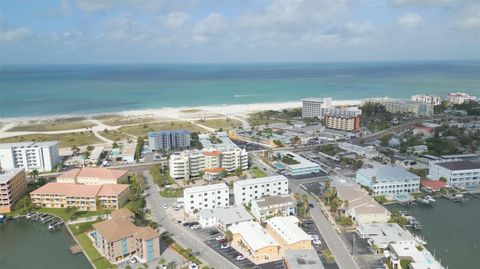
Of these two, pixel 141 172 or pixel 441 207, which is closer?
pixel 441 207

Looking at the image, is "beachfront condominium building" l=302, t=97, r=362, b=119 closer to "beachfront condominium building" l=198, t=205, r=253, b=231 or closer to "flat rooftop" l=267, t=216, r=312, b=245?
"beachfront condominium building" l=198, t=205, r=253, b=231

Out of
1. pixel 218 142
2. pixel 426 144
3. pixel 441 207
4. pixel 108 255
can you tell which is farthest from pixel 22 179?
pixel 426 144

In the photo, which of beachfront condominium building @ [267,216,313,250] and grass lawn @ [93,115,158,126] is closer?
beachfront condominium building @ [267,216,313,250]

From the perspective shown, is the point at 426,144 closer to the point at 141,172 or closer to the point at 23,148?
the point at 141,172

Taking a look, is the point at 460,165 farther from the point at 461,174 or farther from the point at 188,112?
the point at 188,112

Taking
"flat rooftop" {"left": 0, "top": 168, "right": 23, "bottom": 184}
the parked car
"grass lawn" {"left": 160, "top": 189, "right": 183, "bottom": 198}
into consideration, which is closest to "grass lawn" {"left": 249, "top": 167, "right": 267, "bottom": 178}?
"grass lawn" {"left": 160, "top": 189, "right": 183, "bottom": 198}
